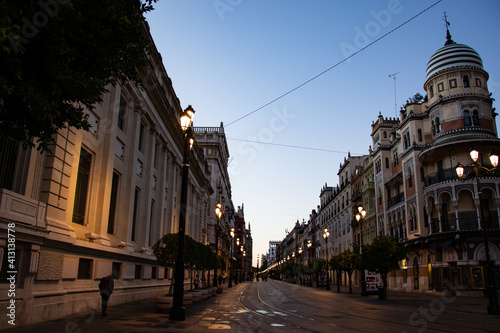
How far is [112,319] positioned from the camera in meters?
12.7

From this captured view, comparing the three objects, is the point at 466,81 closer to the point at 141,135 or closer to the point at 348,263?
the point at 348,263

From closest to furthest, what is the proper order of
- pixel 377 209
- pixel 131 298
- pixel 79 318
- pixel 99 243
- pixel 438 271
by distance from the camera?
pixel 79 318 → pixel 99 243 → pixel 131 298 → pixel 438 271 → pixel 377 209

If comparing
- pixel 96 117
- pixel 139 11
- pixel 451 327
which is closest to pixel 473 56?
pixel 451 327

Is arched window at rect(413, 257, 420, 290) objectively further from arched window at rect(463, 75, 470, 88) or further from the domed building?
arched window at rect(463, 75, 470, 88)

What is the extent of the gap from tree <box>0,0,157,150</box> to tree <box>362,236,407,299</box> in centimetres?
2567

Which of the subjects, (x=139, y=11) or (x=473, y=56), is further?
(x=473, y=56)

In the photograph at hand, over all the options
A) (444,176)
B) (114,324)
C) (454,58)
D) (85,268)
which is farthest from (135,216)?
(454,58)

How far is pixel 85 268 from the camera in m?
15.4

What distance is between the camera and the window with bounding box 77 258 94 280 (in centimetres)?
1489

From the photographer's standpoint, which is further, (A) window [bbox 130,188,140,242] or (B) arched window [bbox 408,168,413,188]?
(B) arched window [bbox 408,168,413,188]

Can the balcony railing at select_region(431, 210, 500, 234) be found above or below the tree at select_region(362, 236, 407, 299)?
above

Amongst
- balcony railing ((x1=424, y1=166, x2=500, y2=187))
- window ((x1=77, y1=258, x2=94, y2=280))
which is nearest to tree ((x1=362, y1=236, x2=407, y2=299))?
balcony railing ((x1=424, y1=166, x2=500, y2=187))

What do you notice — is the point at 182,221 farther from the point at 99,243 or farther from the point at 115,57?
the point at 115,57

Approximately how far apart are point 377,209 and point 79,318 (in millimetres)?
45335
